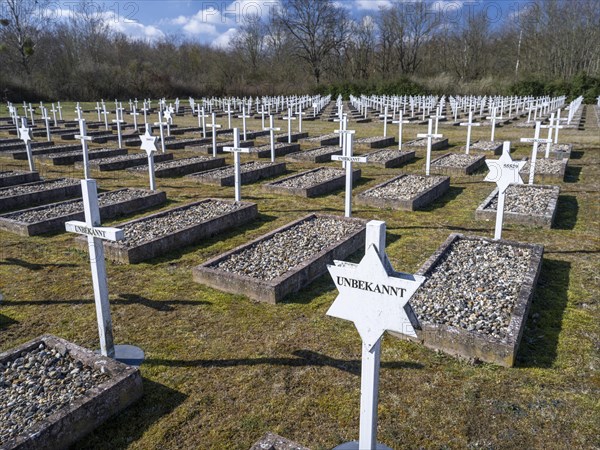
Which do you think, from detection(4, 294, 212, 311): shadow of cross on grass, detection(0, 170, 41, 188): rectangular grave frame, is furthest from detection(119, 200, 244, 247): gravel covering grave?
detection(0, 170, 41, 188): rectangular grave frame

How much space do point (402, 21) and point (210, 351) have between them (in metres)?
68.2

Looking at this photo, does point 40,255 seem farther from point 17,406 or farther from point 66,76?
point 66,76

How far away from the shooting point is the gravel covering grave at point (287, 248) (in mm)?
5809

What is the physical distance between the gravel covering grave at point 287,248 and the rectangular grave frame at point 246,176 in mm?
4139

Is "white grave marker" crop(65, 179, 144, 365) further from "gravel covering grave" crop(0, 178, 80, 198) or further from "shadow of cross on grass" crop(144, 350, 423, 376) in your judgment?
"gravel covering grave" crop(0, 178, 80, 198)

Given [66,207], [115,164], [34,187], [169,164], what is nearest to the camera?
[66,207]

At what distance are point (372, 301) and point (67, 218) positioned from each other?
7013 mm

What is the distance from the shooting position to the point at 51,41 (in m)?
50.6

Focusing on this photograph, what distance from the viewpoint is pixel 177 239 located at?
22.9 feet

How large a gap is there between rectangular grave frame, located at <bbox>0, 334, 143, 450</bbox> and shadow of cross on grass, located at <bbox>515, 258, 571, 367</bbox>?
10.3 feet

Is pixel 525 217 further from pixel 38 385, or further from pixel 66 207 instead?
pixel 66 207

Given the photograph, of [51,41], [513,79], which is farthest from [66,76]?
[513,79]

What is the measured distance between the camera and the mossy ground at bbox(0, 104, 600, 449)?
3.25 m

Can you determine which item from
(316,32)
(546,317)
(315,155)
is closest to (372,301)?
(546,317)
